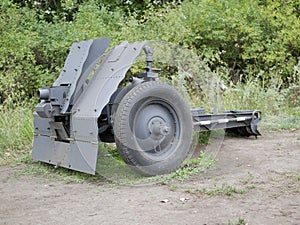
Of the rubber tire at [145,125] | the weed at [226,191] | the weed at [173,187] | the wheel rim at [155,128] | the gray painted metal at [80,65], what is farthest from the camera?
the gray painted metal at [80,65]

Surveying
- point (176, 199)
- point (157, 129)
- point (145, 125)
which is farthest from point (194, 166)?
point (176, 199)

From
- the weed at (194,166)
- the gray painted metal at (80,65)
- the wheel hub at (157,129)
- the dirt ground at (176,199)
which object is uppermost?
the gray painted metal at (80,65)

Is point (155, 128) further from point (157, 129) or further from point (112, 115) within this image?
point (112, 115)

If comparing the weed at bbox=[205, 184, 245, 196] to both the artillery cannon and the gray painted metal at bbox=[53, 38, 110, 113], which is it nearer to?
the artillery cannon

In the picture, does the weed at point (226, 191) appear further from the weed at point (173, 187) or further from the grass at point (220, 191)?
the weed at point (173, 187)

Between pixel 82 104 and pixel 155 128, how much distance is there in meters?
0.75

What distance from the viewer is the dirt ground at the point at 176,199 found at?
11.0 feet

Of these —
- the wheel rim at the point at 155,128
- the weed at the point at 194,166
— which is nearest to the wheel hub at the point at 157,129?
the wheel rim at the point at 155,128

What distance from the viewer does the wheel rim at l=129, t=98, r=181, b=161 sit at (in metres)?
4.53

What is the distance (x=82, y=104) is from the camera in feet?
15.0

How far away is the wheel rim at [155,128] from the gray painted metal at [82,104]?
380 millimetres

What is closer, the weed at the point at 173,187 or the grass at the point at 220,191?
the grass at the point at 220,191

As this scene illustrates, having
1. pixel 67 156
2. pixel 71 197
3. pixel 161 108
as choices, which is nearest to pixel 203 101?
pixel 161 108

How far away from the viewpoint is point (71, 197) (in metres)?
4.05
